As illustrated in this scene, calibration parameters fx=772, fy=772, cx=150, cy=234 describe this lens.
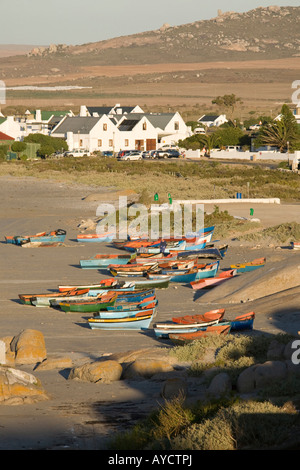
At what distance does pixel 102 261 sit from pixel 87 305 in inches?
272

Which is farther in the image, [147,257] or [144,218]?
[144,218]

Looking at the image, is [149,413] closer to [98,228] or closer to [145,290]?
[145,290]

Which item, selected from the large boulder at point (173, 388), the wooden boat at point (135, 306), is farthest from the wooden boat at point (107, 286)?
the large boulder at point (173, 388)

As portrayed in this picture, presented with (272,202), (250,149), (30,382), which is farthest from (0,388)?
(250,149)

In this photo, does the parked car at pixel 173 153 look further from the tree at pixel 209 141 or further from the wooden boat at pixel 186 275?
the wooden boat at pixel 186 275

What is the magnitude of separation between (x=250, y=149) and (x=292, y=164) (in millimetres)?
17698

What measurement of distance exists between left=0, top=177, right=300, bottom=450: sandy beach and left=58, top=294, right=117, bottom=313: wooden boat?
0.99ft

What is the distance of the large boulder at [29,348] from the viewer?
1703 cm

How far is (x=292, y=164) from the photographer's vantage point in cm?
6319

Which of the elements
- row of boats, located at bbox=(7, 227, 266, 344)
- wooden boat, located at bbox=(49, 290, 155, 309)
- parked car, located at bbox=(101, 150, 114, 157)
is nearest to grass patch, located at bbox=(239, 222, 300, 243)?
row of boats, located at bbox=(7, 227, 266, 344)

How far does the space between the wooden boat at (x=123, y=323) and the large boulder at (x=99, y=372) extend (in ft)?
14.9

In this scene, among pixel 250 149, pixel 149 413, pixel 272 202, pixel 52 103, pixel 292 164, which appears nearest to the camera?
pixel 149 413

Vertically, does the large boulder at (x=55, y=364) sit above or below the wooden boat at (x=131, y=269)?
above

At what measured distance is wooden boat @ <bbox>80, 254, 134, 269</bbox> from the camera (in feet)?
93.5
